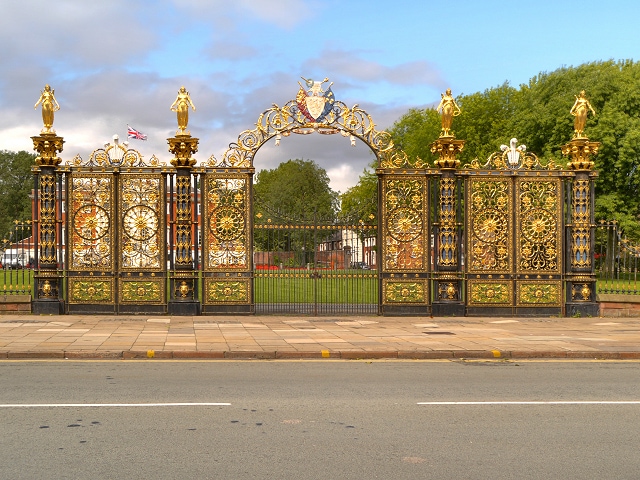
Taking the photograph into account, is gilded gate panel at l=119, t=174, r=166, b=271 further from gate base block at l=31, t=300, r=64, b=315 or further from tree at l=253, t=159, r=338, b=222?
tree at l=253, t=159, r=338, b=222

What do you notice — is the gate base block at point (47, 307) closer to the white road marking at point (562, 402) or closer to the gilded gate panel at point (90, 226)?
the gilded gate panel at point (90, 226)

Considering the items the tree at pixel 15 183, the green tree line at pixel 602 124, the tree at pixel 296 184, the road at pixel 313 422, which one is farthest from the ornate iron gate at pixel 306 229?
the tree at pixel 15 183

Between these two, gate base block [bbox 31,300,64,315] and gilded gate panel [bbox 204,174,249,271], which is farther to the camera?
gilded gate panel [bbox 204,174,249,271]

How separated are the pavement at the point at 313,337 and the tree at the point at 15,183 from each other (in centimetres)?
5141

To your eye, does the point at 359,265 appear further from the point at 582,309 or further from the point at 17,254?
the point at 17,254

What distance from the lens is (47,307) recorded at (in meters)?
18.5

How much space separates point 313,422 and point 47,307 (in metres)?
12.9

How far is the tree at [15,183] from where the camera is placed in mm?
65750

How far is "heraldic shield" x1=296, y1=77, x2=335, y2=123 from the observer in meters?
18.7

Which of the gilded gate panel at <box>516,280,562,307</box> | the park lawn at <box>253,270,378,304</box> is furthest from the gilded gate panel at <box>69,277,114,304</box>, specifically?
the gilded gate panel at <box>516,280,562,307</box>

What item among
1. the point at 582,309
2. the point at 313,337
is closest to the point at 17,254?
the point at 313,337

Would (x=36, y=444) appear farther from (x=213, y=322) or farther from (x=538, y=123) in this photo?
(x=538, y=123)

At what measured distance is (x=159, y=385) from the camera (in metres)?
9.64

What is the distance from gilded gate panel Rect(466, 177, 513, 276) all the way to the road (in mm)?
7997
